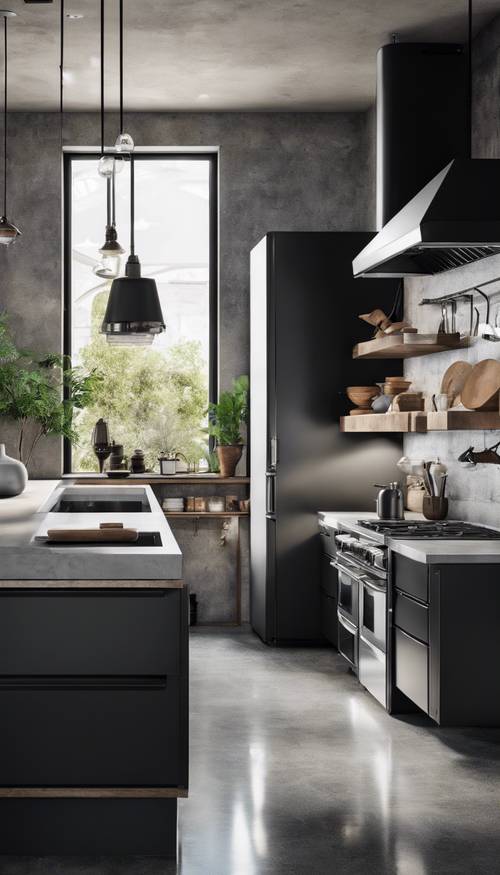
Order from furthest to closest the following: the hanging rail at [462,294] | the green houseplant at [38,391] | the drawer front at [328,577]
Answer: the green houseplant at [38,391]
the drawer front at [328,577]
the hanging rail at [462,294]

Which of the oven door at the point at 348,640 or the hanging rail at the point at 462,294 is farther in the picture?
the oven door at the point at 348,640

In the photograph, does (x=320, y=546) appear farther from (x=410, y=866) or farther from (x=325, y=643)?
(x=410, y=866)

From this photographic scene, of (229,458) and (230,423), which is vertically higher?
(230,423)

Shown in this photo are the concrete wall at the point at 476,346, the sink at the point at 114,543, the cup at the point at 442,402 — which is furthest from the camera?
the cup at the point at 442,402

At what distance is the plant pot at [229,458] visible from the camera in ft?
25.5

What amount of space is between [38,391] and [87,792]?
4.58 meters

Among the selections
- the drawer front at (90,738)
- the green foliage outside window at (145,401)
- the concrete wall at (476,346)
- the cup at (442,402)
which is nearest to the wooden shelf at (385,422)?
the cup at (442,402)

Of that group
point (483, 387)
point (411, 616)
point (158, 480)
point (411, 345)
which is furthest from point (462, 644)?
point (158, 480)

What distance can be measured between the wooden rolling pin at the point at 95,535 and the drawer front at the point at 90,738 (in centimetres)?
55

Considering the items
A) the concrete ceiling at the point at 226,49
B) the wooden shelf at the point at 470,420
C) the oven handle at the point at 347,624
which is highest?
the concrete ceiling at the point at 226,49

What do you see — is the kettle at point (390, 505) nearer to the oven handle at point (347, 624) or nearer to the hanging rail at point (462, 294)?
the oven handle at point (347, 624)

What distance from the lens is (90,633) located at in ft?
11.0

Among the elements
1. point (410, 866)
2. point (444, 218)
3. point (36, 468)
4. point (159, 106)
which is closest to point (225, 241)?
point (159, 106)

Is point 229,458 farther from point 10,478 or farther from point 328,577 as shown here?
point 10,478
